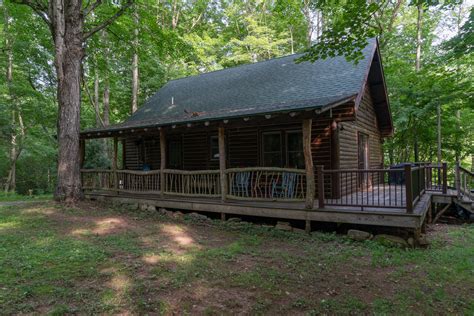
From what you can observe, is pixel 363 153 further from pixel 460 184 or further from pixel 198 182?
pixel 198 182

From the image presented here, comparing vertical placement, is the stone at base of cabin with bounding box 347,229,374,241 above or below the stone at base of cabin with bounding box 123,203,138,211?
below

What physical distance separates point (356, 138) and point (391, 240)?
575 centimetres

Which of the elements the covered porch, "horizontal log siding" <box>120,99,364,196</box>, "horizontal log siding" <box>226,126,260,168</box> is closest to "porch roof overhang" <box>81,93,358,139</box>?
the covered porch

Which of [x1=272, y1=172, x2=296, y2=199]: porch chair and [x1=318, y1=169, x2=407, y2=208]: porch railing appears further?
[x1=272, y1=172, x2=296, y2=199]: porch chair

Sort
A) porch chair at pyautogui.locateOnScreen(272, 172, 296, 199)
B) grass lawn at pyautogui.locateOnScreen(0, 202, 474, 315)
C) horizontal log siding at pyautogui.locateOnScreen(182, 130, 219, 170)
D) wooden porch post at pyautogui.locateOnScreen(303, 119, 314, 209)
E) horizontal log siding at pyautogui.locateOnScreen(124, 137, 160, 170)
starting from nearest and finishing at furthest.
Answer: grass lawn at pyautogui.locateOnScreen(0, 202, 474, 315), wooden porch post at pyautogui.locateOnScreen(303, 119, 314, 209), porch chair at pyautogui.locateOnScreen(272, 172, 296, 199), horizontal log siding at pyautogui.locateOnScreen(182, 130, 219, 170), horizontal log siding at pyautogui.locateOnScreen(124, 137, 160, 170)

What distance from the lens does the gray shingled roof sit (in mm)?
8867

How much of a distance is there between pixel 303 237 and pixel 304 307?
3279mm

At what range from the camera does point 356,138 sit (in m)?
11.3

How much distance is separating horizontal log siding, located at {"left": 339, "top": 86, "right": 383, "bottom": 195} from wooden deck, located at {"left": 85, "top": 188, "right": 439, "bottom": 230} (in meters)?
1.67

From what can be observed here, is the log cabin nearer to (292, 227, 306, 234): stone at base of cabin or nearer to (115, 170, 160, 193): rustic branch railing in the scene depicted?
(115, 170, 160, 193): rustic branch railing

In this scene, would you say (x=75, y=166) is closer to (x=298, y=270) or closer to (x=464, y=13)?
(x=298, y=270)

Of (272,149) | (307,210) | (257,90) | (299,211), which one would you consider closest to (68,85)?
(257,90)

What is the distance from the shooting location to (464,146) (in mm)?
18391

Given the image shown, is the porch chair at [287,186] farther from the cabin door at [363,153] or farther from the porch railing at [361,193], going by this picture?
the cabin door at [363,153]
